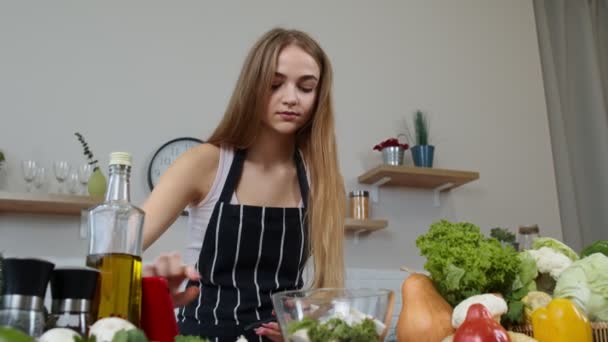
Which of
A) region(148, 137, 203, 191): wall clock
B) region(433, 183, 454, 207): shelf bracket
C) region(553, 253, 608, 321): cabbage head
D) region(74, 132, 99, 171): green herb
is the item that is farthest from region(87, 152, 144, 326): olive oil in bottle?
region(433, 183, 454, 207): shelf bracket

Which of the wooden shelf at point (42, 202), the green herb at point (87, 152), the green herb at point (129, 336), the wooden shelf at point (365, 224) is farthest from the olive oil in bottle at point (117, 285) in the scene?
the wooden shelf at point (365, 224)

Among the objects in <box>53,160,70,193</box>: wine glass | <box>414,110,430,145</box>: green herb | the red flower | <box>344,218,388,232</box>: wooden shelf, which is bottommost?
<box>344,218,388,232</box>: wooden shelf

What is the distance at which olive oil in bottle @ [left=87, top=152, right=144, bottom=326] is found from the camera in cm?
50

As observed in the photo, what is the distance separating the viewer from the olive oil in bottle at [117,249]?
50cm

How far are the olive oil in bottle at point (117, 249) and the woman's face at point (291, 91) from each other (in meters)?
0.58

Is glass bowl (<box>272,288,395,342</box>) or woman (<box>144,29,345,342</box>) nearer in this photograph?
glass bowl (<box>272,288,395,342</box>)

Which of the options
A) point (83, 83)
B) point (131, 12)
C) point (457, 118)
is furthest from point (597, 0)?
point (83, 83)

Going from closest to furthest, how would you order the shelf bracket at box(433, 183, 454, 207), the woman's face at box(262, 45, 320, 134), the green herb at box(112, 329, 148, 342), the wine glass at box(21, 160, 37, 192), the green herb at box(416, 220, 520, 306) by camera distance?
the green herb at box(112, 329, 148, 342)
the green herb at box(416, 220, 520, 306)
the woman's face at box(262, 45, 320, 134)
the wine glass at box(21, 160, 37, 192)
the shelf bracket at box(433, 183, 454, 207)

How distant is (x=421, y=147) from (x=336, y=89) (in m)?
0.50

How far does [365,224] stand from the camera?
107 inches

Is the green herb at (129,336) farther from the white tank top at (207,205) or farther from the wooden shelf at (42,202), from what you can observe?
the wooden shelf at (42,202)

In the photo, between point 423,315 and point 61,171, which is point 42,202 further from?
point 423,315

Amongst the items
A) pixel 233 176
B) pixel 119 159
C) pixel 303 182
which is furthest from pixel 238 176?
pixel 119 159

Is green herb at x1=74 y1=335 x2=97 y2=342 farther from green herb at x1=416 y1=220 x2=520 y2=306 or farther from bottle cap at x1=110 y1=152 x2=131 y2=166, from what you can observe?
green herb at x1=416 y1=220 x2=520 y2=306
